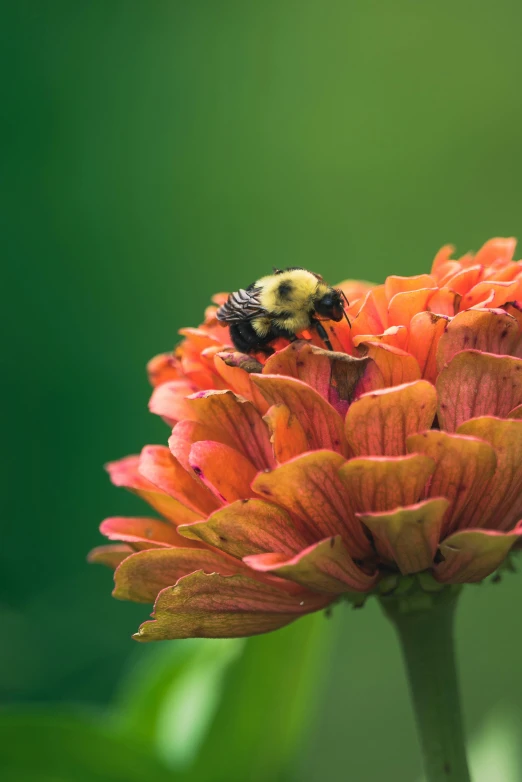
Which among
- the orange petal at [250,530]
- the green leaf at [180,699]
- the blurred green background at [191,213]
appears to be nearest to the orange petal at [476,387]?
the orange petal at [250,530]

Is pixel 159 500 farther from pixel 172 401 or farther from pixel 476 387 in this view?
pixel 476 387

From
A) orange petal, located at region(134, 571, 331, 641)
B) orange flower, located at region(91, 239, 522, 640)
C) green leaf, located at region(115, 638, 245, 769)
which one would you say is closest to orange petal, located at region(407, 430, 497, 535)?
orange flower, located at region(91, 239, 522, 640)

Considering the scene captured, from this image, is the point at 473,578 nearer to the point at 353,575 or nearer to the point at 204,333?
the point at 353,575

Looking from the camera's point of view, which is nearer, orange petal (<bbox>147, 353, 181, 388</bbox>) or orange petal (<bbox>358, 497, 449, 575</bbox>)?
orange petal (<bbox>358, 497, 449, 575</bbox>)

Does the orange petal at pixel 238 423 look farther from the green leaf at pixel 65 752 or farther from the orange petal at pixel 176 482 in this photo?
the green leaf at pixel 65 752

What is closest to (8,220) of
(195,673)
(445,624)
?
(195,673)

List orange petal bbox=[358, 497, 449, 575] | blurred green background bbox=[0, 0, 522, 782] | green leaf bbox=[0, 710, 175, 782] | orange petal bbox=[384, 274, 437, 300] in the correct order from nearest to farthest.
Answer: orange petal bbox=[358, 497, 449, 575] → orange petal bbox=[384, 274, 437, 300] → green leaf bbox=[0, 710, 175, 782] → blurred green background bbox=[0, 0, 522, 782]

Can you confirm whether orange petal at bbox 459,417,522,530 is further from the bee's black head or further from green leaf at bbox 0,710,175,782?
green leaf at bbox 0,710,175,782
